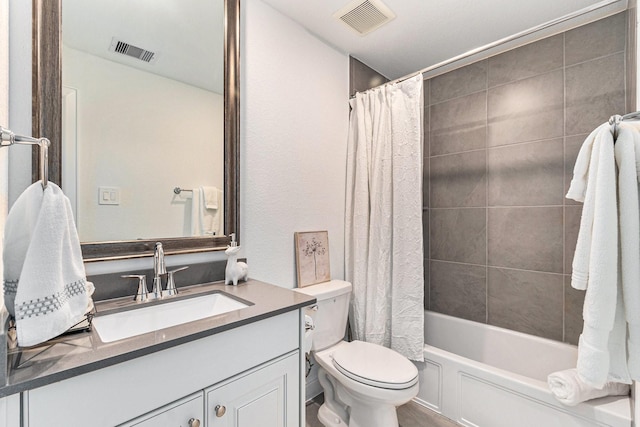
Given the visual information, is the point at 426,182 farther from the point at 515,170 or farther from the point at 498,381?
the point at 498,381

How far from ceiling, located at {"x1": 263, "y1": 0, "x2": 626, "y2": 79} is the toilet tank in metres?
1.62

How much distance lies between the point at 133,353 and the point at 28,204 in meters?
0.44

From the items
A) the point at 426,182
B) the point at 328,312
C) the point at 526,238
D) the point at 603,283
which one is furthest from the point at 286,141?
the point at 526,238

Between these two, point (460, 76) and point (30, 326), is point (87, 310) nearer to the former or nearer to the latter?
point (30, 326)

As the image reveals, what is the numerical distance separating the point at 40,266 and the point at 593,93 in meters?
2.61

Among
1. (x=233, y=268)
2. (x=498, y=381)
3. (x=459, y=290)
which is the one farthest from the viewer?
(x=459, y=290)

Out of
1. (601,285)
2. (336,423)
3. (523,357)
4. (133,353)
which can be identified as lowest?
(336,423)

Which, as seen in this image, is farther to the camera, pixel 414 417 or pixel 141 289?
pixel 414 417

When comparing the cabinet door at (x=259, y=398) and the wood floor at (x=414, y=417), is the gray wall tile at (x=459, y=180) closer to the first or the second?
the wood floor at (x=414, y=417)

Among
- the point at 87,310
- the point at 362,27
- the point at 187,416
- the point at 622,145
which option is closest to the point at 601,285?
the point at 622,145

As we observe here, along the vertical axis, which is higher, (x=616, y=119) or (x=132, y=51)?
(x=132, y=51)

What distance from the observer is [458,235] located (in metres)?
2.27

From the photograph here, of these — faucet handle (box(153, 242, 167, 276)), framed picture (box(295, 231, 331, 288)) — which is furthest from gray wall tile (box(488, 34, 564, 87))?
faucet handle (box(153, 242, 167, 276))

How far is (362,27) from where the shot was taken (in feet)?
6.05
